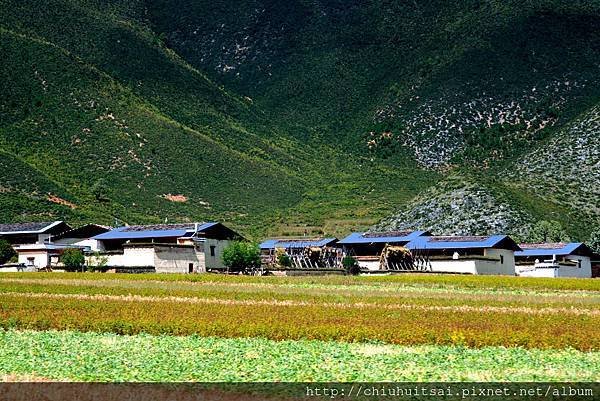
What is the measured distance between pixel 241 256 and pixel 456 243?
18.4 metres

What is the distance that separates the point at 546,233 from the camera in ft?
280

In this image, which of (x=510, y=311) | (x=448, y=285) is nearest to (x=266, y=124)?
(x=448, y=285)

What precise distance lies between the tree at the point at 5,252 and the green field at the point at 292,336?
108ft

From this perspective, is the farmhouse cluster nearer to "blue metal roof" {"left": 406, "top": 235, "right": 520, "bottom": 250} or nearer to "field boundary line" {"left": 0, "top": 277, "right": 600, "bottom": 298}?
"blue metal roof" {"left": 406, "top": 235, "right": 520, "bottom": 250}

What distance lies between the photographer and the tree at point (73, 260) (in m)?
72.2

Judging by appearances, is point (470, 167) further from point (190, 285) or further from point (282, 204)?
point (190, 285)

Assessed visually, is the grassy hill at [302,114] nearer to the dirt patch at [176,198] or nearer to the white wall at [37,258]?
the dirt patch at [176,198]

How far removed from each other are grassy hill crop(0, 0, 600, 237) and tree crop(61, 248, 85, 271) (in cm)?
2342

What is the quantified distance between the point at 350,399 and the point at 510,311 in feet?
62.8

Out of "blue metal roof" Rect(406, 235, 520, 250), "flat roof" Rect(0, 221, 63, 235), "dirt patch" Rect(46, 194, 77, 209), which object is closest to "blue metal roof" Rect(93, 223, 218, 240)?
"flat roof" Rect(0, 221, 63, 235)

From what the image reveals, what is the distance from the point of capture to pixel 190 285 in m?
53.1

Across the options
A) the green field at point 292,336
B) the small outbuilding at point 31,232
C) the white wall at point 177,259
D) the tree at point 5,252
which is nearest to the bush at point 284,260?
the white wall at point 177,259

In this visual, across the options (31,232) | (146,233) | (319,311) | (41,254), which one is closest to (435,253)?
(146,233)

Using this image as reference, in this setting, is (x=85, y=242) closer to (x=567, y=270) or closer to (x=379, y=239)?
(x=379, y=239)
